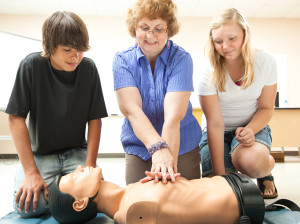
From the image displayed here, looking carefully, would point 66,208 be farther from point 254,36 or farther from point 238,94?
point 254,36

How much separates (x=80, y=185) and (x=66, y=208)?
0.36 ft

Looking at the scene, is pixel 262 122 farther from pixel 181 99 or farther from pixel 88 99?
pixel 88 99

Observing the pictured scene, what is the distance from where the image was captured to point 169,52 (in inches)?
65.2

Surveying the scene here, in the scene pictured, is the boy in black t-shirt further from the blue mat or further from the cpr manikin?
the cpr manikin

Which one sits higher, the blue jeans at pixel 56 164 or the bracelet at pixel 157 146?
the bracelet at pixel 157 146

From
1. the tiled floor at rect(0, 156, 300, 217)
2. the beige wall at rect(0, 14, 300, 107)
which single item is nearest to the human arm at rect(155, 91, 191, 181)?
the tiled floor at rect(0, 156, 300, 217)

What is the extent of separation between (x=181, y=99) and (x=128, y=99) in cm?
29

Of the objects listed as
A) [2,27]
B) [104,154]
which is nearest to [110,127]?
[104,154]

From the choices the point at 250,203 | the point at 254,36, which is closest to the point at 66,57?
the point at 250,203

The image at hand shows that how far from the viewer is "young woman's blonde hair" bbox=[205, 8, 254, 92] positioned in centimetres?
163

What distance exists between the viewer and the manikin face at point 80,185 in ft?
3.89

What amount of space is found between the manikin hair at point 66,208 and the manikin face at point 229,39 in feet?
3.69

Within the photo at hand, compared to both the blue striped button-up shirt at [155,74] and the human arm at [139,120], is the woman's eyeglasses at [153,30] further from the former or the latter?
the human arm at [139,120]

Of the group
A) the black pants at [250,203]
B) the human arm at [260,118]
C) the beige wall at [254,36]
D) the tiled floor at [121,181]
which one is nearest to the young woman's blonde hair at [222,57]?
the human arm at [260,118]
